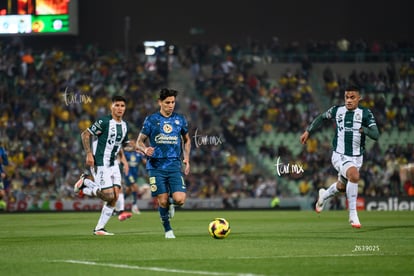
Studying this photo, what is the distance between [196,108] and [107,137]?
2244 cm

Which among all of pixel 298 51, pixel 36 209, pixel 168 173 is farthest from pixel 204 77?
pixel 168 173

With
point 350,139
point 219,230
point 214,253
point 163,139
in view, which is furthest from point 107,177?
point 214,253

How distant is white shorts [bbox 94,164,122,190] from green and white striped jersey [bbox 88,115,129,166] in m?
0.10

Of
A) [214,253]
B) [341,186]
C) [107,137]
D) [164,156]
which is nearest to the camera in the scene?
[214,253]

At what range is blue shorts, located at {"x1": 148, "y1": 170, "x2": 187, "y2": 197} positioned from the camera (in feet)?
48.5

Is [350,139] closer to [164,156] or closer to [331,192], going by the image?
[331,192]

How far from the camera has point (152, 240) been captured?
47.8ft

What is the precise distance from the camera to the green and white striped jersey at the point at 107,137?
1711cm

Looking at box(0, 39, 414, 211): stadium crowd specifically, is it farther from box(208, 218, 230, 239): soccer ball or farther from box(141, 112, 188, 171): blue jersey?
box(208, 218, 230, 239): soccer ball

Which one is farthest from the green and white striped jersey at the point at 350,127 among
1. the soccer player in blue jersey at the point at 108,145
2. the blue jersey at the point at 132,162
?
the blue jersey at the point at 132,162

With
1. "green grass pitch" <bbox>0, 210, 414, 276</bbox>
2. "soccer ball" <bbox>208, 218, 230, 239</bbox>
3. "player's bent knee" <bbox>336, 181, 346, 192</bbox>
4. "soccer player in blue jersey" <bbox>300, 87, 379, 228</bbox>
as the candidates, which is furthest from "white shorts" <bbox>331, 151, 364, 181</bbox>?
"soccer ball" <bbox>208, 218, 230, 239</bbox>

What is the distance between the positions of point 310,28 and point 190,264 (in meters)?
35.3

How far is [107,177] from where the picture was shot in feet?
56.1

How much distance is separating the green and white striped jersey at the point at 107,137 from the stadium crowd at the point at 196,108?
17.4 m
